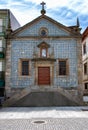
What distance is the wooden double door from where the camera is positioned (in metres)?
23.3

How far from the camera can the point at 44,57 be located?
76.8ft

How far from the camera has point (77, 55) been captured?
2331 cm

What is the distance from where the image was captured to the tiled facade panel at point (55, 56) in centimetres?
2300

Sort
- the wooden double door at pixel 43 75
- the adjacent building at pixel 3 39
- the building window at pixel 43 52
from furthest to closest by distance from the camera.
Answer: the adjacent building at pixel 3 39 → the building window at pixel 43 52 → the wooden double door at pixel 43 75

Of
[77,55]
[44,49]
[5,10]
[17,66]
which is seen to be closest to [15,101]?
[17,66]

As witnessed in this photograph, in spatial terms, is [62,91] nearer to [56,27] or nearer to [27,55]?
[27,55]

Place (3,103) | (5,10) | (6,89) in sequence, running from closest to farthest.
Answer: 1. (3,103)
2. (6,89)
3. (5,10)

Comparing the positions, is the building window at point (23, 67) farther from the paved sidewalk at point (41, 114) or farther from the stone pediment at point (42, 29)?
the paved sidewalk at point (41, 114)

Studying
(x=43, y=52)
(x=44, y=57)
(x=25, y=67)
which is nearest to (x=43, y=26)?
(x=43, y=52)

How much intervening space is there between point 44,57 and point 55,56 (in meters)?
1.13

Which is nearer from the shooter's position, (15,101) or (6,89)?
(15,101)

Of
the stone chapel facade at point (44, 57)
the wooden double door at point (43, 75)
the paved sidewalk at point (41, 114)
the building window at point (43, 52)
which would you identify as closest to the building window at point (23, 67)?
the stone chapel facade at point (44, 57)

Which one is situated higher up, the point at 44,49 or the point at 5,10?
the point at 5,10

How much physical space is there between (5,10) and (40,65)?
8031mm
